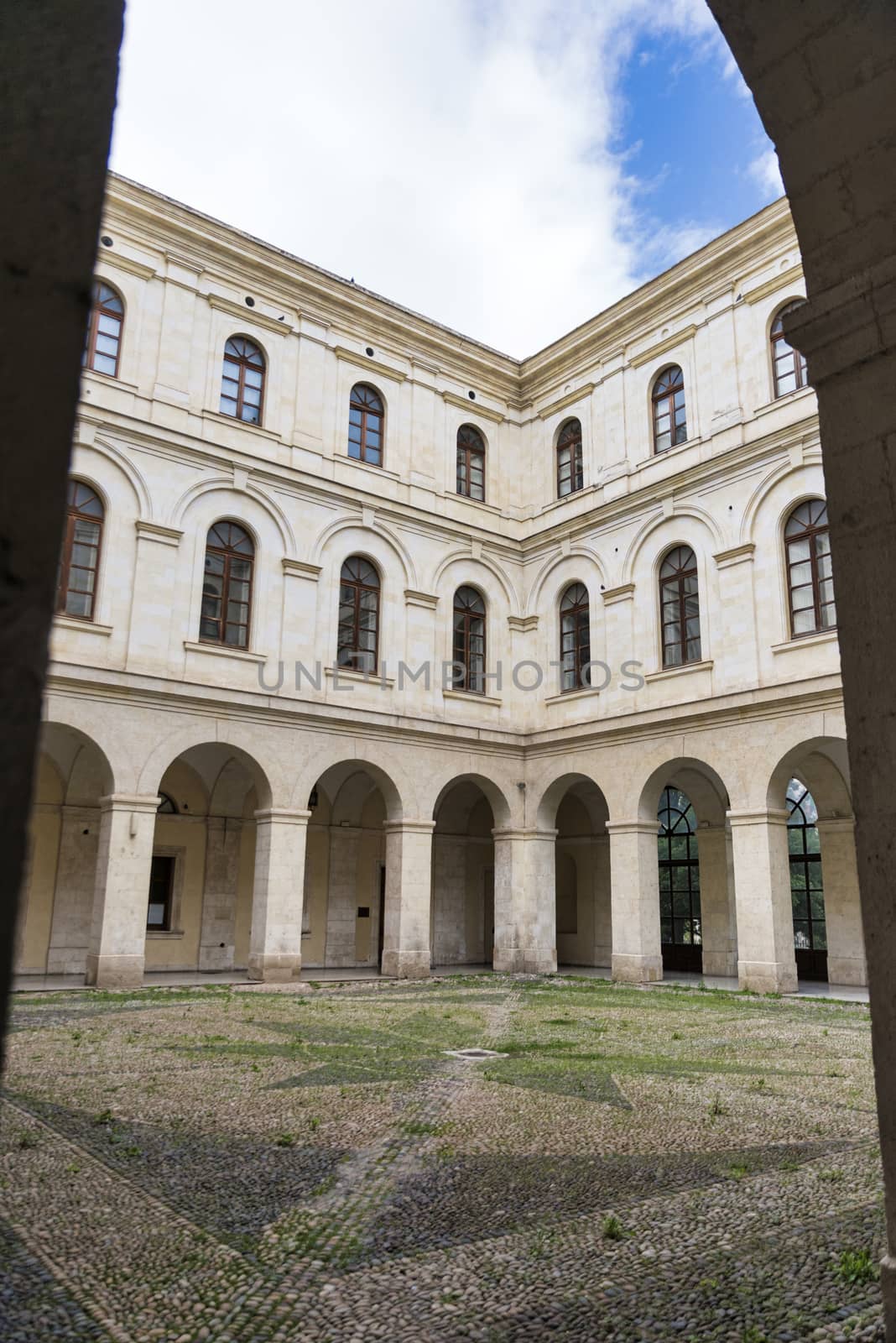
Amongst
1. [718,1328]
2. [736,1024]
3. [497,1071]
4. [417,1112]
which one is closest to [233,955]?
[736,1024]

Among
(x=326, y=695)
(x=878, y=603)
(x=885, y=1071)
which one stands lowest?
(x=885, y=1071)

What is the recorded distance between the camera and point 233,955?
789 inches

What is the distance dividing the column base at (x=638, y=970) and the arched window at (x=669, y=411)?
9.99m

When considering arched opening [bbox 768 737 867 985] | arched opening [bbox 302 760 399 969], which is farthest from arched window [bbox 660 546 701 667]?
arched opening [bbox 302 760 399 969]

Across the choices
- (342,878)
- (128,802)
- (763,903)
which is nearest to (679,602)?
(763,903)

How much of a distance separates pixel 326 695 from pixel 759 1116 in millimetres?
12867

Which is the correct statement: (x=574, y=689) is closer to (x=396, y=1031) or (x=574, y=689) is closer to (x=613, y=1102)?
(x=396, y=1031)

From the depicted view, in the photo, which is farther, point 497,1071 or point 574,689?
point 574,689

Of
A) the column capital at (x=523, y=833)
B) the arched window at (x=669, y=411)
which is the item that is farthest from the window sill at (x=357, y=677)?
the arched window at (x=669, y=411)

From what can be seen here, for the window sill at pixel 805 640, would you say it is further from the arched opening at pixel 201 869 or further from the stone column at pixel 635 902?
the arched opening at pixel 201 869

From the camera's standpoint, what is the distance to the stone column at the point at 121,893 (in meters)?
15.3

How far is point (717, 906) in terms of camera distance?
20250mm

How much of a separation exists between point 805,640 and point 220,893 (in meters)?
12.5

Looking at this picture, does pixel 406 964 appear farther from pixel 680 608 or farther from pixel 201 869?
pixel 680 608
